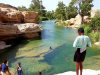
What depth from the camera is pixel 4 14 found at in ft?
64.6

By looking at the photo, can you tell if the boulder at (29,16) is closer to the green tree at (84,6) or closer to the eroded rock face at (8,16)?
the eroded rock face at (8,16)

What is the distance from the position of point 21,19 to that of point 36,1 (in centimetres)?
5676

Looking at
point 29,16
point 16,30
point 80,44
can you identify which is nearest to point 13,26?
point 16,30

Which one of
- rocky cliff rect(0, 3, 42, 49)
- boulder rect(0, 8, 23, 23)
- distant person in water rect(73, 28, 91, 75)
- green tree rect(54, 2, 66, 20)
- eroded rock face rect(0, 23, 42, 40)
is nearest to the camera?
distant person in water rect(73, 28, 91, 75)

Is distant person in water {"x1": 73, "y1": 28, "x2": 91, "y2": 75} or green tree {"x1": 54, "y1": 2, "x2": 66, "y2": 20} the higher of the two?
green tree {"x1": 54, "y1": 2, "x2": 66, "y2": 20}

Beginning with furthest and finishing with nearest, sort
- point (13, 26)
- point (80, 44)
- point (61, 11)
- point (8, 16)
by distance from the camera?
point (61, 11) < point (8, 16) < point (13, 26) < point (80, 44)

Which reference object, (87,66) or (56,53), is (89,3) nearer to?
(56,53)

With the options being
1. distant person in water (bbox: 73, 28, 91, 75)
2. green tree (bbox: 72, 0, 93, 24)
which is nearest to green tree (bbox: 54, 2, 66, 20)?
green tree (bbox: 72, 0, 93, 24)

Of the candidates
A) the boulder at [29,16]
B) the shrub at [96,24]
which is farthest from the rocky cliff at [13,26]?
the shrub at [96,24]

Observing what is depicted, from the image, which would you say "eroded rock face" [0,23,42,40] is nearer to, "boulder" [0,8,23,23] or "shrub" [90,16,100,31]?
"boulder" [0,8,23,23]

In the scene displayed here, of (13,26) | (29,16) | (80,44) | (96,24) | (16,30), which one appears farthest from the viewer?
(29,16)

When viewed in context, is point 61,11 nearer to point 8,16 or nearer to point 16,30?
point 8,16

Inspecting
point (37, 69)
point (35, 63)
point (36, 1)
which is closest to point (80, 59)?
point (37, 69)

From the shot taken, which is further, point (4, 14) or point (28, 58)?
point (4, 14)
